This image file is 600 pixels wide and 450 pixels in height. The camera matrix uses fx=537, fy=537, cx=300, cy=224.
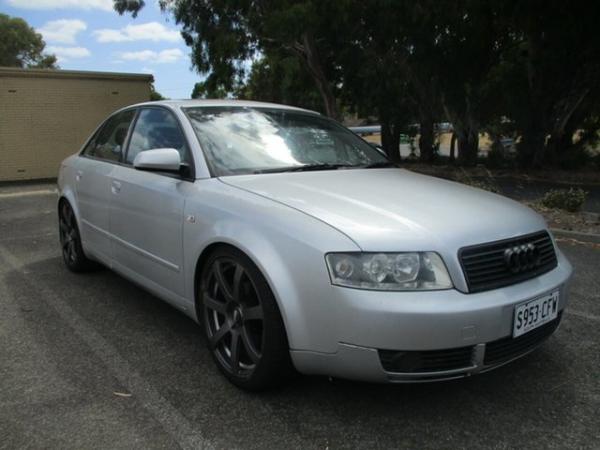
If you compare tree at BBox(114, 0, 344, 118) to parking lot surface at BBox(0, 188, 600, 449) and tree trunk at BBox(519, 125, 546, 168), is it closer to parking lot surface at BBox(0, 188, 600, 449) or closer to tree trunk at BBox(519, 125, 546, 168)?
tree trunk at BBox(519, 125, 546, 168)

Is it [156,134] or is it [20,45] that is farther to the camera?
[20,45]

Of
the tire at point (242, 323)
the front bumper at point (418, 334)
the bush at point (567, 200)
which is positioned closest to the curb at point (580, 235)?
the bush at point (567, 200)

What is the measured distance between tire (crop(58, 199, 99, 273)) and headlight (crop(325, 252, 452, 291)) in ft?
10.4

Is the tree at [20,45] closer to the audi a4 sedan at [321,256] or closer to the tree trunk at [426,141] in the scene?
the tree trunk at [426,141]

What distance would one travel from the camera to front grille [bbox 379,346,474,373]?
224 centimetres

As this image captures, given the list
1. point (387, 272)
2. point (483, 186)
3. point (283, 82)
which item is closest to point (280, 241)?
point (387, 272)

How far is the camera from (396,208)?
2.56 meters

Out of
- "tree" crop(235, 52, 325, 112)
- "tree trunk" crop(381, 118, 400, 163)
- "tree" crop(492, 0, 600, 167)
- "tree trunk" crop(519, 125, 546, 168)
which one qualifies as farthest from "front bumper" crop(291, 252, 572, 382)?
"tree trunk" crop(381, 118, 400, 163)

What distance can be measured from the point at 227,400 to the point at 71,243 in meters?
2.89

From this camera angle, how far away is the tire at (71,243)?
4746 mm

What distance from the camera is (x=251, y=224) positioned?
8.47 ft

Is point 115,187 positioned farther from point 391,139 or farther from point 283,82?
point 391,139

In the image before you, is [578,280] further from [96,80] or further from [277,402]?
[96,80]

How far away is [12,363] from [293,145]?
6.93ft
